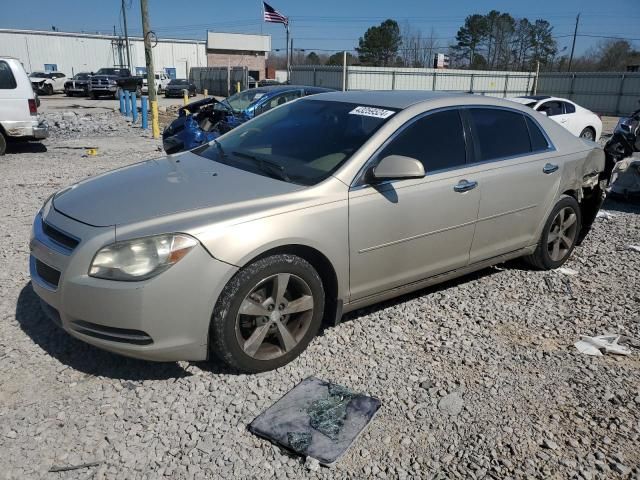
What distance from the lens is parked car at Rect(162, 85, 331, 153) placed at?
946 centimetres

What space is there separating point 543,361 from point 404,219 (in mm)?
1287

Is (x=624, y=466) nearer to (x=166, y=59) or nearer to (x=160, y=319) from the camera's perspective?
(x=160, y=319)

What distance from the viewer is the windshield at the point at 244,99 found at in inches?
448

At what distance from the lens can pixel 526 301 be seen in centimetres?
442

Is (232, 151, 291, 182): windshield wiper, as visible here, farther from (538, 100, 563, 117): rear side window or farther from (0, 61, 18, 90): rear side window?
(538, 100, 563, 117): rear side window

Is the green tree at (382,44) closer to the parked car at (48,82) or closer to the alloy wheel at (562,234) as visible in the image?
the parked car at (48,82)

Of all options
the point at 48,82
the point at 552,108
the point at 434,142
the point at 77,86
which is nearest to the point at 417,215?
the point at 434,142

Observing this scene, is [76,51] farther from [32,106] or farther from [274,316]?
[274,316]

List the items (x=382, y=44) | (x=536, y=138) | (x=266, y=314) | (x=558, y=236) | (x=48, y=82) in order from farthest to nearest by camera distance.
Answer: (x=382, y=44) → (x=48, y=82) → (x=558, y=236) → (x=536, y=138) → (x=266, y=314)

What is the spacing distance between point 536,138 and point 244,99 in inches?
328

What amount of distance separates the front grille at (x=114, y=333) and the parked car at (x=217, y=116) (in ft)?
20.5

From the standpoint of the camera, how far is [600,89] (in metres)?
31.1

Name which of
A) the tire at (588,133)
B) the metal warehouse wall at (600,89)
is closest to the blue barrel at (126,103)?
the tire at (588,133)

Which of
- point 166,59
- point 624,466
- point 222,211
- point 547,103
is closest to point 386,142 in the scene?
point 222,211
